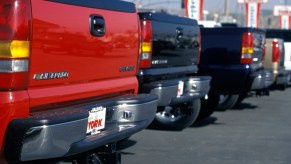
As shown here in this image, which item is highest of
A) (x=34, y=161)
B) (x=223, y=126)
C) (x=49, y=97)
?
(x=49, y=97)

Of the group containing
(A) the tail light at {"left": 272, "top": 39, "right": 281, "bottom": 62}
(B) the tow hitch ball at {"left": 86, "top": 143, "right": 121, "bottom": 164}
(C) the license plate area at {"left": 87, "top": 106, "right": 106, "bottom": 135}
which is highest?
(A) the tail light at {"left": 272, "top": 39, "right": 281, "bottom": 62}

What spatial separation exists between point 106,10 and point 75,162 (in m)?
1.39

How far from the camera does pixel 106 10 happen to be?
5.43m

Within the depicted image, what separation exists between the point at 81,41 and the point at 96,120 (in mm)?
681

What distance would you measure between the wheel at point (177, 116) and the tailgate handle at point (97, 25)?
4318 millimetres

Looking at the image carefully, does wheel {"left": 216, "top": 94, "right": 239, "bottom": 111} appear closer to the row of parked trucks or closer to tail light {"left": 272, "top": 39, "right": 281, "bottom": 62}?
tail light {"left": 272, "top": 39, "right": 281, "bottom": 62}

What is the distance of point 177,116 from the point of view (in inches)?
384

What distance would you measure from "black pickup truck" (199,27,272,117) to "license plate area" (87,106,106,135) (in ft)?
18.7

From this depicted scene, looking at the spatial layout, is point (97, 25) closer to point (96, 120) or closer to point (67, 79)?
point (67, 79)

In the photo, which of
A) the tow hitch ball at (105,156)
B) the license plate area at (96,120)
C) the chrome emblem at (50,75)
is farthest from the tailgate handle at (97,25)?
the tow hitch ball at (105,156)

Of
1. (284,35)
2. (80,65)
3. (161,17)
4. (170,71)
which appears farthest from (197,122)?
(284,35)

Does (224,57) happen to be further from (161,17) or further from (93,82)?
(93,82)

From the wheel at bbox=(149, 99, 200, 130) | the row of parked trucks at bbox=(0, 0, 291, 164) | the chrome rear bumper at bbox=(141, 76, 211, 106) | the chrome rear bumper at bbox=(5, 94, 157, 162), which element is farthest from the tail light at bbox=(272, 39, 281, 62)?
the chrome rear bumper at bbox=(5, 94, 157, 162)

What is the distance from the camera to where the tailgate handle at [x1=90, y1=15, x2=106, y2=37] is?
511 cm
